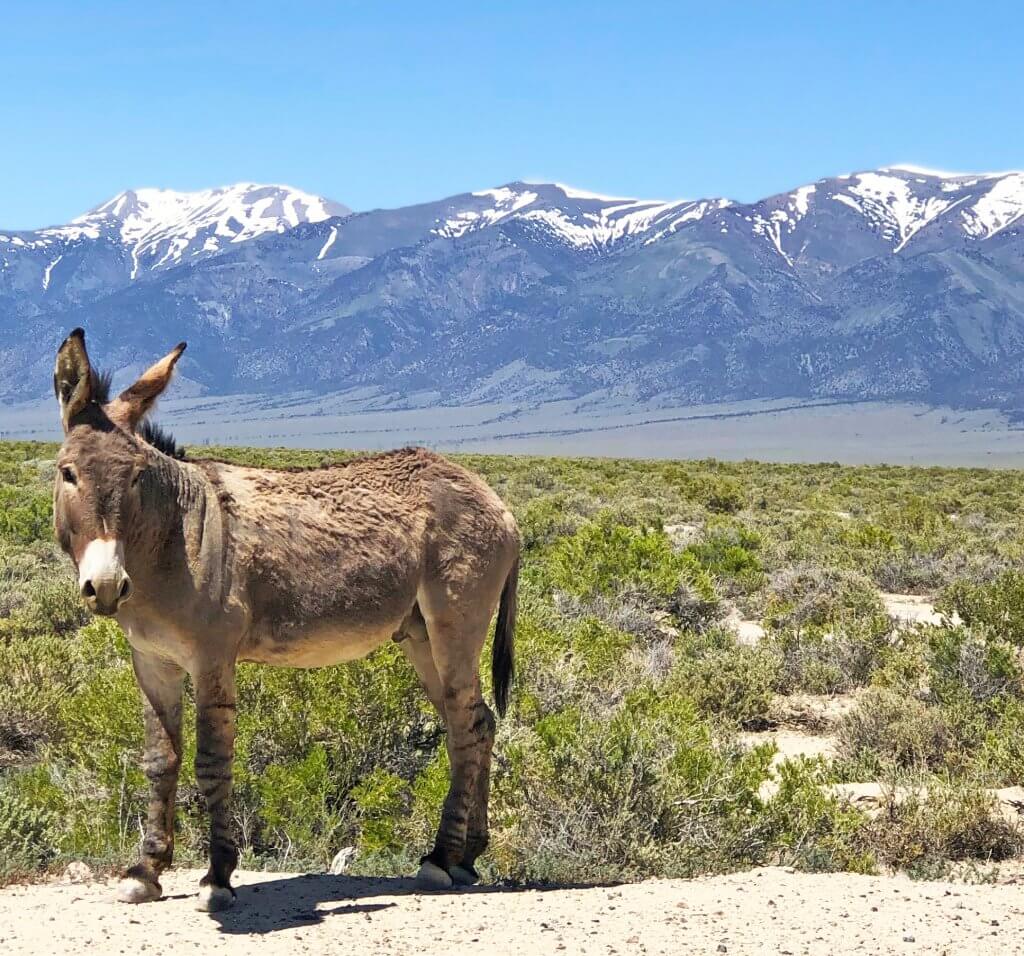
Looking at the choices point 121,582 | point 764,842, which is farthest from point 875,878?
point 121,582

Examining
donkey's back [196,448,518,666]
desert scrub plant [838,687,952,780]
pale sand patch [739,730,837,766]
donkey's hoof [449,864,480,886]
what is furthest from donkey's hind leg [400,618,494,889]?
pale sand patch [739,730,837,766]

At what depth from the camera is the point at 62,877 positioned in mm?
6293

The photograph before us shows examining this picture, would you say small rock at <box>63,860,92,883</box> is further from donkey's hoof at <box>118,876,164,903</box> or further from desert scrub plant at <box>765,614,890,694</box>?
desert scrub plant at <box>765,614,890,694</box>

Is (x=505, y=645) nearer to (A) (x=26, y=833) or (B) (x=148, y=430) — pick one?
(B) (x=148, y=430)

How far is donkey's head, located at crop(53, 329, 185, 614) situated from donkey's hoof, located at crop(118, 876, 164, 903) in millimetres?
1357

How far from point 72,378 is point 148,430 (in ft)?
1.59

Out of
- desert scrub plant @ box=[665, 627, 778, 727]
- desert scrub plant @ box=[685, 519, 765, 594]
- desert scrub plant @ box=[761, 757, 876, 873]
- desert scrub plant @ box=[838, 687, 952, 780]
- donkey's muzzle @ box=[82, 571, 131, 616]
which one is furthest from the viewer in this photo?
desert scrub plant @ box=[685, 519, 765, 594]

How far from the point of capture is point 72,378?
210 inches

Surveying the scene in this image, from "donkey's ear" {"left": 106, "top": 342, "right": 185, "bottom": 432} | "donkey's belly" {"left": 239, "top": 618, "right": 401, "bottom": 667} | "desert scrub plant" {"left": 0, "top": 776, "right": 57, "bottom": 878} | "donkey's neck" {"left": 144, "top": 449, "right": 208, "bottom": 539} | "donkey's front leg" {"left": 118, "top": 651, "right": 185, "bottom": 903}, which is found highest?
"donkey's ear" {"left": 106, "top": 342, "right": 185, "bottom": 432}

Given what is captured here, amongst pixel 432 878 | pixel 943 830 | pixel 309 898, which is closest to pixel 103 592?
pixel 309 898

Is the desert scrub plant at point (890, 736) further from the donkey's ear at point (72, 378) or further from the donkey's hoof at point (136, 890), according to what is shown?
the donkey's ear at point (72, 378)

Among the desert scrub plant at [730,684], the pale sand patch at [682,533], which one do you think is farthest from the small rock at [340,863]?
the pale sand patch at [682,533]

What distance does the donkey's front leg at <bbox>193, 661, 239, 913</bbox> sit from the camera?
18.2 ft

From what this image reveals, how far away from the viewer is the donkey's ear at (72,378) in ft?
17.3
